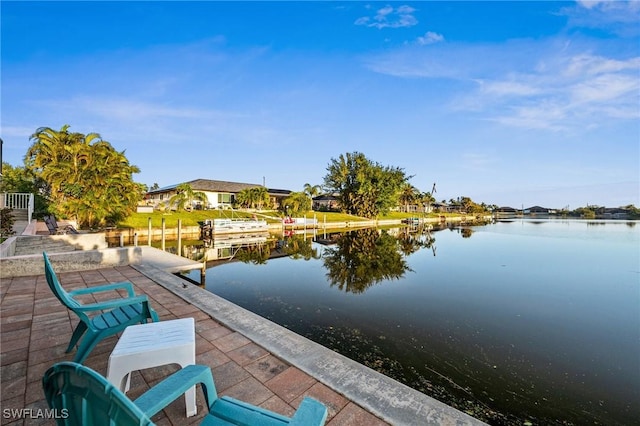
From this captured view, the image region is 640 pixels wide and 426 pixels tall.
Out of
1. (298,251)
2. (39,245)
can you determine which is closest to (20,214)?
(39,245)

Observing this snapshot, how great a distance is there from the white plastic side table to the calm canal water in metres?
3.45

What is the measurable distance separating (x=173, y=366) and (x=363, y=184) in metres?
47.0

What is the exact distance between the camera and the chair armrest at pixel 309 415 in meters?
1.35

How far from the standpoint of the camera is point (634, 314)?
743cm

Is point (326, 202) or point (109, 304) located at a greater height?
point (326, 202)

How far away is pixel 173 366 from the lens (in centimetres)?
297

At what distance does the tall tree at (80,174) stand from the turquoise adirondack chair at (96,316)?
19.0 m

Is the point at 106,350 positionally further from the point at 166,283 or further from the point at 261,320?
the point at 166,283

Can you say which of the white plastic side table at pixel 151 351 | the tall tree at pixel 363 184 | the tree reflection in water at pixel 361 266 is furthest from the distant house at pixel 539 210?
the white plastic side table at pixel 151 351

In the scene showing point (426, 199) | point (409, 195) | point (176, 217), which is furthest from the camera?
point (426, 199)


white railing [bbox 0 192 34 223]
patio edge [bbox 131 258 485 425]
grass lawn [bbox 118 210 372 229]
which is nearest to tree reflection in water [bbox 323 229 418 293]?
patio edge [bbox 131 258 485 425]

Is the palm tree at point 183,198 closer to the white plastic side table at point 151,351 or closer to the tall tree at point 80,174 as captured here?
the tall tree at point 80,174

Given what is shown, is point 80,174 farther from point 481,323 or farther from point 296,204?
point 481,323

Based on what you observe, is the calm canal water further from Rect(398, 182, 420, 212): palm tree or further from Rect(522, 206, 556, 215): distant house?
Rect(522, 206, 556, 215): distant house
